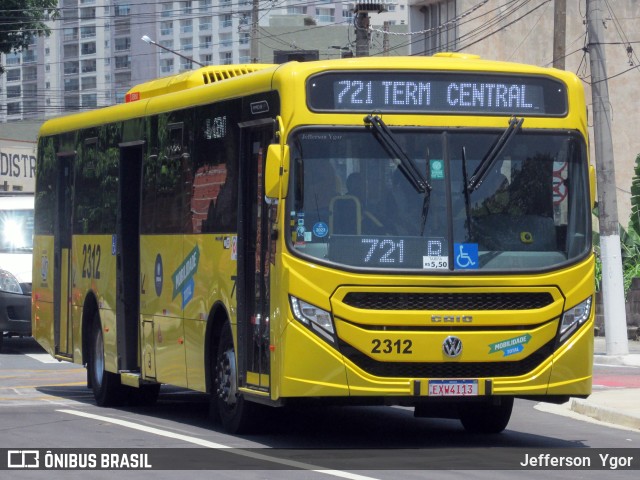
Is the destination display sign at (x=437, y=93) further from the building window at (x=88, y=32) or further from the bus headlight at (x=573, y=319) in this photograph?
the building window at (x=88, y=32)

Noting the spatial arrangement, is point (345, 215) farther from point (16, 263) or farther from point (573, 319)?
point (16, 263)

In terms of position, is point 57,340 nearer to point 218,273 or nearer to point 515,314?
point 218,273

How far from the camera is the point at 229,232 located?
1297cm

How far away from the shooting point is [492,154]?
39.3 feet

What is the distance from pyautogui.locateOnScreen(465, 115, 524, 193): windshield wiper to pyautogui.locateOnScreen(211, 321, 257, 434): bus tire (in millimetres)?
2567

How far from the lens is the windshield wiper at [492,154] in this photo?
1187 centimetres

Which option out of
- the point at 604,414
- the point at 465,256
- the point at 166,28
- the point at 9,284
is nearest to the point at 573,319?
the point at 465,256

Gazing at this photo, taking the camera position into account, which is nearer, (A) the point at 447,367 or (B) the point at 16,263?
(A) the point at 447,367

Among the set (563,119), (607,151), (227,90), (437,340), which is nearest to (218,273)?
(227,90)

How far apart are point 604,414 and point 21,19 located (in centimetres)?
4137

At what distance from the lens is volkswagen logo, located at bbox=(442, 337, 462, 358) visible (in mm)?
11672

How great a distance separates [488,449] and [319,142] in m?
2.82

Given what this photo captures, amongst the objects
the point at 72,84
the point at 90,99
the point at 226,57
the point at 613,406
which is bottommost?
the point at 613,406

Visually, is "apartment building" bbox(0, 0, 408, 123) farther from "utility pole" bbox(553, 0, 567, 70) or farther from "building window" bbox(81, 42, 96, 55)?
"utility pole" bbox(553, 0, 567, 70)
